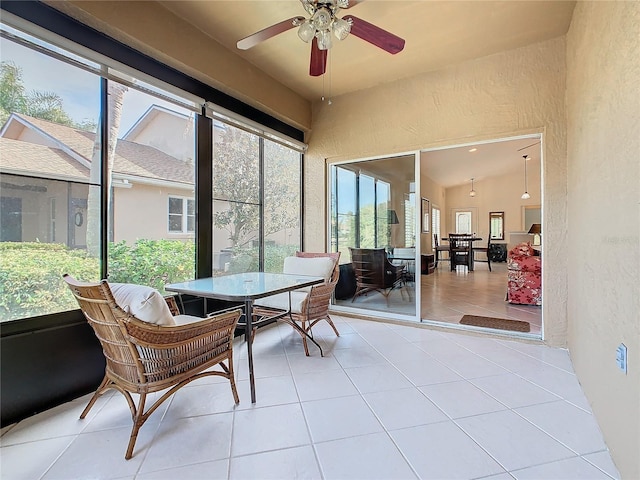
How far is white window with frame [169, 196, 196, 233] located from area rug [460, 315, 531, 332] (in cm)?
330

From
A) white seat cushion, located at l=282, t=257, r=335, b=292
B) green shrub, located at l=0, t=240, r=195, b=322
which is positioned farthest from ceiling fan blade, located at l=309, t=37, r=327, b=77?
green shrub, located at l=0, t=240, r=195, b=322

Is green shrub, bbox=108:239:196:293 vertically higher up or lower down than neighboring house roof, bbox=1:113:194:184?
lower down

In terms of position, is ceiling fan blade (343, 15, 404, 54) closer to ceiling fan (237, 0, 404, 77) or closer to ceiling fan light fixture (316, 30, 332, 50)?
ceiling fan (237, 0, 404, 77)

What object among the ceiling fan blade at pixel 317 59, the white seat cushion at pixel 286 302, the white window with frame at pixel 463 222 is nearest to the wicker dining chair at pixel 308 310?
the white seat cushion at pixel 286 302

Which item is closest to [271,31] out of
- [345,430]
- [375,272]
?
[345,430]

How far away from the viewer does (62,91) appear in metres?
2.07

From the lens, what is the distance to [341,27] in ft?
6.59

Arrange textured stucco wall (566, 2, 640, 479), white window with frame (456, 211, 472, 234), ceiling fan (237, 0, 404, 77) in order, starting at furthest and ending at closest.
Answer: white window with frame (456, 211, 472, 234), ceiling fan (237, 0, 404, 77), textured stucco wall (566, 2, 640, 479)

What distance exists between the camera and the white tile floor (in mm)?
1424

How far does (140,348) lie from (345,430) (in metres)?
1.20

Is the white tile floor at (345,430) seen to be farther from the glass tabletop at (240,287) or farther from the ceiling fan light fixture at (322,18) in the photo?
the ceiling fan light fixture at (322,18)

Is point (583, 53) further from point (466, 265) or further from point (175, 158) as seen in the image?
point (466, 265)

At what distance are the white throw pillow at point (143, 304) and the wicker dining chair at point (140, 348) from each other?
57mm

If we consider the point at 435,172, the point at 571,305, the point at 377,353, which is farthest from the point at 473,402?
the point at 435,172
